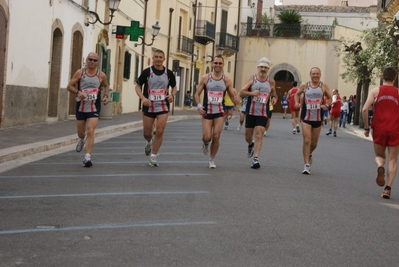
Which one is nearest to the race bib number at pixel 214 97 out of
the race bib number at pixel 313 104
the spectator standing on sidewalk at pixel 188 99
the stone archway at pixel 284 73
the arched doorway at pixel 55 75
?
the race bib number at pixel 313 104

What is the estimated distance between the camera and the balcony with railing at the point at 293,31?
224 ft

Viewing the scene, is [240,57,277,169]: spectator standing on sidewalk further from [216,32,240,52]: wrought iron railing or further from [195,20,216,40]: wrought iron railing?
[216,32,240,52]: wrought iron railing

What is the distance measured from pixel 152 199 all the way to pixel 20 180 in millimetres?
2548

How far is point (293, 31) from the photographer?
6875 centimetres

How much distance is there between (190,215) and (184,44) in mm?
47771

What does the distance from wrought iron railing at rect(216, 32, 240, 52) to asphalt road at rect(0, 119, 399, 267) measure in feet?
164

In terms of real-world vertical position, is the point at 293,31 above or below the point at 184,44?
above

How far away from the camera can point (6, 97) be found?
21.4 metres

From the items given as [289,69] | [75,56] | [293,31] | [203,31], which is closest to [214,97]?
[75,56]

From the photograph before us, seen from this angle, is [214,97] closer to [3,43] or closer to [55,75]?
[3,43]

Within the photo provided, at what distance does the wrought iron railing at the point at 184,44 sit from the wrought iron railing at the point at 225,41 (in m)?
6.76

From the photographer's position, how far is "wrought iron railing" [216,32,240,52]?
214 feet

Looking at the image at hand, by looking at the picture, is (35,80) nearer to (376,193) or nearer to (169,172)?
(169,172)

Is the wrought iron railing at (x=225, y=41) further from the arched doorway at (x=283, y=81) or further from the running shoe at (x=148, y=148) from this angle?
the running shoe at (x=148, y=148)
